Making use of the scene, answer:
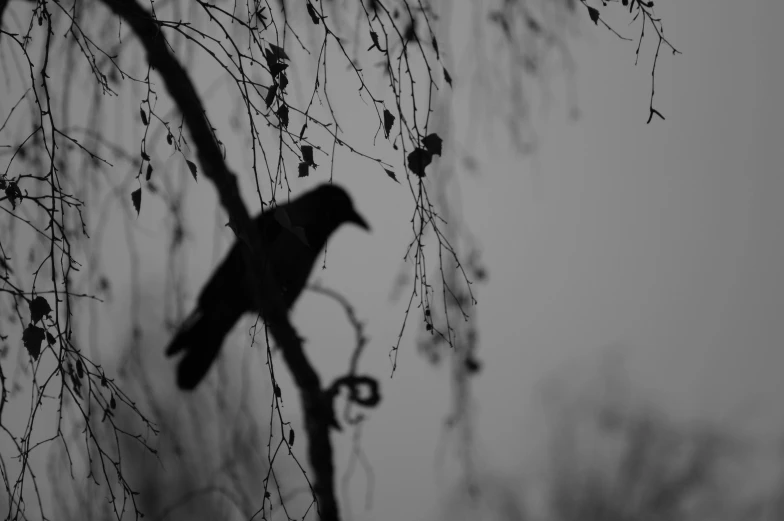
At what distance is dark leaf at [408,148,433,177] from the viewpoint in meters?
0.91

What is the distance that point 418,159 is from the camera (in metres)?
0.92

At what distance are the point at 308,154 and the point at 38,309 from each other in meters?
0.43

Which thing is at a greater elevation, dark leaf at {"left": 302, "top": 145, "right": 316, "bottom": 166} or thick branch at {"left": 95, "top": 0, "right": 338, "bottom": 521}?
thick branch at {"left": 95, "top": 0, "right": 338, "bottom": 521}

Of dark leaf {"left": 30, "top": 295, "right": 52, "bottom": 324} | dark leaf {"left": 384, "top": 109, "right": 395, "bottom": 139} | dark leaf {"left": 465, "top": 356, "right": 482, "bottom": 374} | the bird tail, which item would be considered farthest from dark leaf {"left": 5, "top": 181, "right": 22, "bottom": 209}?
the bird tail

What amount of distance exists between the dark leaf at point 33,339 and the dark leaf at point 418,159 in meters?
0.56

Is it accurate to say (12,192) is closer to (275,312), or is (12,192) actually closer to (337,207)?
(275,312)

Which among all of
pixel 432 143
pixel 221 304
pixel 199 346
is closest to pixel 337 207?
pixel 221 304

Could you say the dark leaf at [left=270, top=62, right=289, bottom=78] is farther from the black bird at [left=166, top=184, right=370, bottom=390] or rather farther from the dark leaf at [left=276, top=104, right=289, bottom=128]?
the black bird at [left=166, top=184, right=370, bottom=390]

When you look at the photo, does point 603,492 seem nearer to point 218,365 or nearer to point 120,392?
point 218,365

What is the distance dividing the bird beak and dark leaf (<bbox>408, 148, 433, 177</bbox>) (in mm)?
2766

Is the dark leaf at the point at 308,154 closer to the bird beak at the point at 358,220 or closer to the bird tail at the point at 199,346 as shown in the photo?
the bird tail at the point at 199,346

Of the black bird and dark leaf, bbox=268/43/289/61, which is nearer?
dark leaf, bbox=268/43/289/61

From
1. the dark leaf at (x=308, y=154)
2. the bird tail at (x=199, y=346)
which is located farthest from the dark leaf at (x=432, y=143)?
the bird tail at (x=199, y=346)

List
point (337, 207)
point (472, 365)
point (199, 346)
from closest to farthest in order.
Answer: point (472, 365)
point (199, 346)
point (337, 207)
